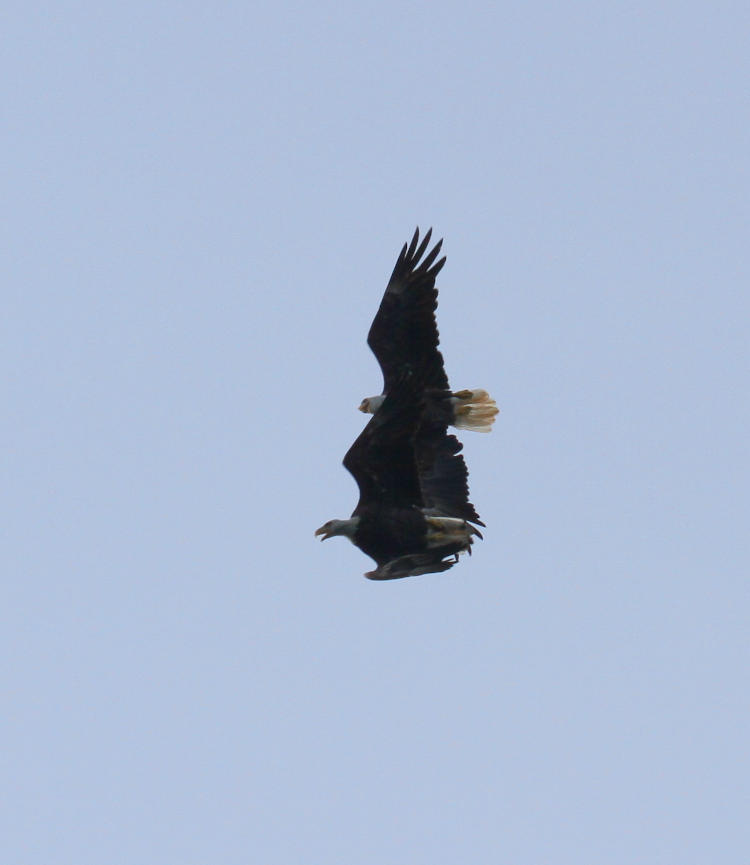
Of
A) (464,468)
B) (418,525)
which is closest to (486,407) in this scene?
(464,468)

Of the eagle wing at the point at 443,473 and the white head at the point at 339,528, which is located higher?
the eagle wing at the point at 443,473

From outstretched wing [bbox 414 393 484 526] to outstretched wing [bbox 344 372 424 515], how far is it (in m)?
1.74

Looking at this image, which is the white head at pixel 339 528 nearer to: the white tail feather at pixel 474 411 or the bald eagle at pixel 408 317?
the bald eagle at pixel 408 317

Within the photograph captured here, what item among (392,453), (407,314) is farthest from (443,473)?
(392,453)

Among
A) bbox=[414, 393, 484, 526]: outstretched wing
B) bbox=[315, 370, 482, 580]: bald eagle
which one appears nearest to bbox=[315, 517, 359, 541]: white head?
bbox=[315, 370, 482, 580]: bald eagle

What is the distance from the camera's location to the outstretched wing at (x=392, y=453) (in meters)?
14.0

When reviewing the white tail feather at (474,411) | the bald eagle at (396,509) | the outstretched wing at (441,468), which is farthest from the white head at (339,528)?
the white tail feather at (474,411)

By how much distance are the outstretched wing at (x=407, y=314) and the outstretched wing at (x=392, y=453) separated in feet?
6.10

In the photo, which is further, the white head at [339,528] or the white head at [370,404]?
the white head at [370,404]

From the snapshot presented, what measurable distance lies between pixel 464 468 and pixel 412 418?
2799 millimetres

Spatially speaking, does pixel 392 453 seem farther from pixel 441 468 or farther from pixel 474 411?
pixel 474 411

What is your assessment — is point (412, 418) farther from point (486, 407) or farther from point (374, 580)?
point (486, 407)

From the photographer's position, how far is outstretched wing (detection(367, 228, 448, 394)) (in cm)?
1620

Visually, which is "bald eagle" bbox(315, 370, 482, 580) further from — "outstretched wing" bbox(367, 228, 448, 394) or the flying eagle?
"outstretched wing" bbox(367, 228, 448, 394)
